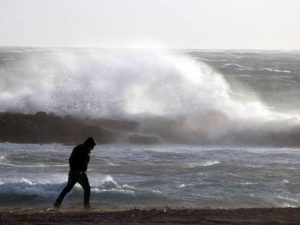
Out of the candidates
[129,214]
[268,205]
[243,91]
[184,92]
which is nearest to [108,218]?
[129,214]

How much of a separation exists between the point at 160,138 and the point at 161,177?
981 cm

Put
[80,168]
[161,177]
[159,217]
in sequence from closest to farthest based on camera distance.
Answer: [159,217], [80,168], [161,177]

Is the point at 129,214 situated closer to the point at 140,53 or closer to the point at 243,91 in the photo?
the point at 140,53

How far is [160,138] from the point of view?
92.6ft

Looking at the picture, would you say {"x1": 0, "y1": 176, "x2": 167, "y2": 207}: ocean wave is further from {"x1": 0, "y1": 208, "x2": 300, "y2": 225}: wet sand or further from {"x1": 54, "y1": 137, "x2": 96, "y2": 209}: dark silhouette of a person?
{"x1": 0, "y1": 208, "x2": 300, "y2": 225}: wet sand

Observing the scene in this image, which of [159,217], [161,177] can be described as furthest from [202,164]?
[159,217]

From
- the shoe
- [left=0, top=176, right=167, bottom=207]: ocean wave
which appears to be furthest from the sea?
the shoe

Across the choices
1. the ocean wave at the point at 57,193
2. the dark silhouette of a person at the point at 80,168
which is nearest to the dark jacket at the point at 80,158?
the dark silhouette of a person at the point at 80,168

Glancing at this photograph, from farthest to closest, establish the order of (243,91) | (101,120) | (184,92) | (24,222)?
1. (243,91)
2. (184,92)
3. (101,120)
4. (24,222)

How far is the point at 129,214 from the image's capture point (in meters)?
12.5

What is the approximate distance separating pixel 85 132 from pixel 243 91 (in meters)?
19.8

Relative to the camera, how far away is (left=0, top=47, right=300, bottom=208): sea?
53.4 feet

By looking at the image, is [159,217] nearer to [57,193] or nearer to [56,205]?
[56,205]

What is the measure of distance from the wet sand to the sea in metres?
2.39
